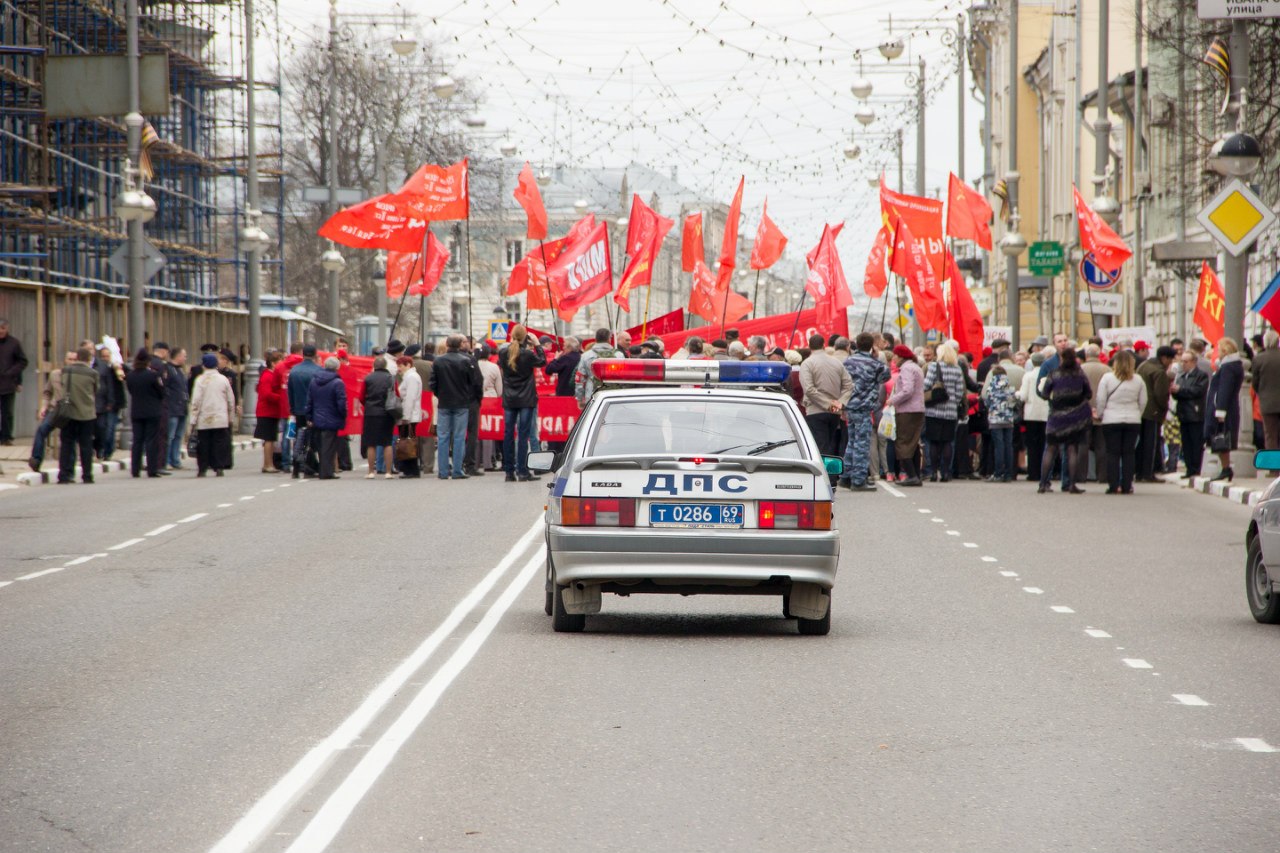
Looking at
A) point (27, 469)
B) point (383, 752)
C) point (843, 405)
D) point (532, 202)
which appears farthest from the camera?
point (532, 202)

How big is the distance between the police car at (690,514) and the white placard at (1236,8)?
12228 millimetres

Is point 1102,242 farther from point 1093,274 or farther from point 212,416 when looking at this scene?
point 212,416

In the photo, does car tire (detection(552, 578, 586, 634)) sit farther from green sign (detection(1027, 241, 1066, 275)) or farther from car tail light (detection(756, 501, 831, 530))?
green sign (detection(1027, 241, 1066, 275))

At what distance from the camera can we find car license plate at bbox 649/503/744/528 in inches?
425

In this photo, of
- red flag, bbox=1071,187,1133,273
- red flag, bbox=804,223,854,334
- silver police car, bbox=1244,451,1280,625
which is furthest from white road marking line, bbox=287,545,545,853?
red flag, bbox=804,223,854,334

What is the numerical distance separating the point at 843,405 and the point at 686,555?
12881 millimetres

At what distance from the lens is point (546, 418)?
88.1 ft

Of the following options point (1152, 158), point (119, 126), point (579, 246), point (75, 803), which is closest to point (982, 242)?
point (579, 246)

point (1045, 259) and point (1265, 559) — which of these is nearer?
point (1265, 559)

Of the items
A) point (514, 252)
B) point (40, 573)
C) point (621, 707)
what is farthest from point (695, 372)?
point (514, 252)

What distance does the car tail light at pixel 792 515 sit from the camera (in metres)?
10.8

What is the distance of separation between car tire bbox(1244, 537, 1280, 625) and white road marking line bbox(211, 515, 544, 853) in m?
4.75

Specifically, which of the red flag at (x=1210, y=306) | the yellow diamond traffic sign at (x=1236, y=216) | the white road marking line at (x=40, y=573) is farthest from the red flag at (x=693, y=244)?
the white road marking line at (x=40, y=573)

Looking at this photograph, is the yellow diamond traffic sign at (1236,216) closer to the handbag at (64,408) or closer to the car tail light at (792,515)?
the car tail light at (792,515)
